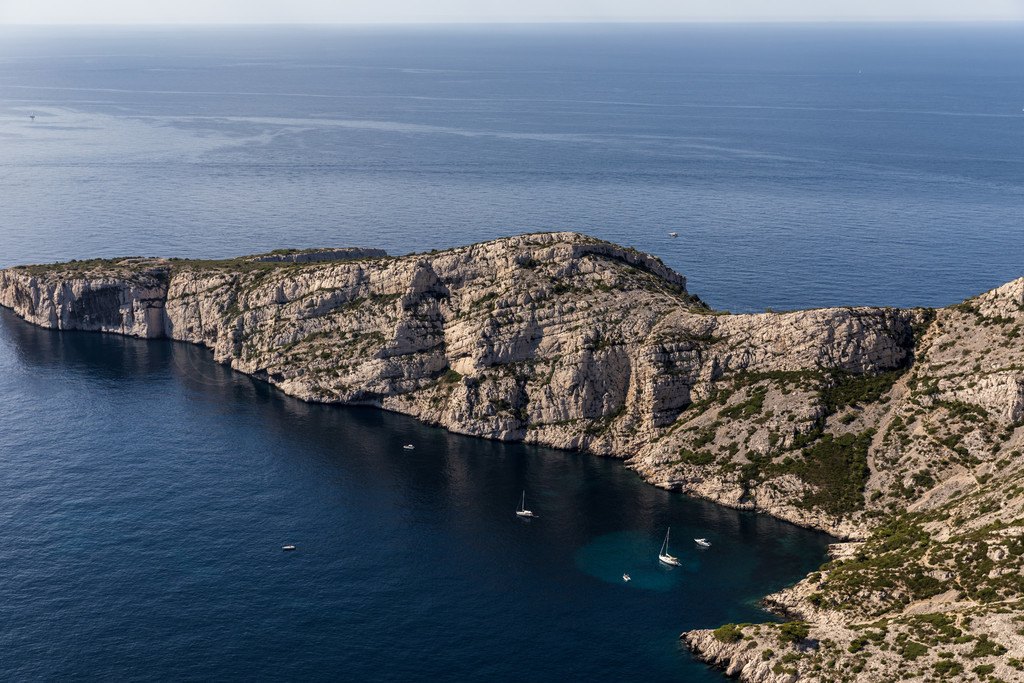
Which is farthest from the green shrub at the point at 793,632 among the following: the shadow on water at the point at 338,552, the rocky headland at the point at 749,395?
the shadow on water at the point at 338,552

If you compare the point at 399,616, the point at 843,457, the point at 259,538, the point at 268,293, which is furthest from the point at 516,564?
the point at 268,293

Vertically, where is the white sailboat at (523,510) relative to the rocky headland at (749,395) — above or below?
below

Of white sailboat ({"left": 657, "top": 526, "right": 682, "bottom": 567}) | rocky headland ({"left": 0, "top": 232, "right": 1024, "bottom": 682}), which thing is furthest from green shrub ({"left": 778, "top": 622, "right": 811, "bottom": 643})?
white sailboat ({"left": 657, "top": 526, "right": 682, "bottom": 567})

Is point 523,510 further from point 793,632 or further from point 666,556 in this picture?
point 793,632

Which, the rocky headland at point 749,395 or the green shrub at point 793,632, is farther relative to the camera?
the rocky headland at point 749,395

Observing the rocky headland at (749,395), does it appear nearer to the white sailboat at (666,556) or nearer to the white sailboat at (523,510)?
the white sailboat at (666,556)
